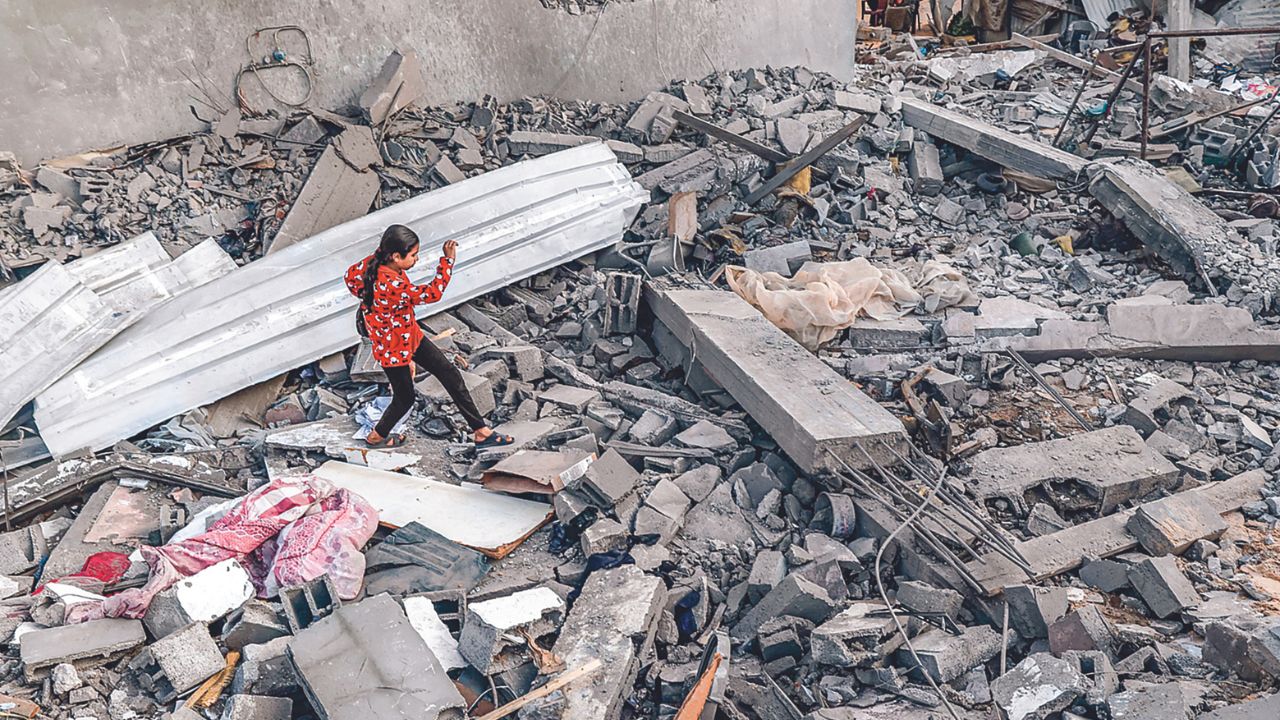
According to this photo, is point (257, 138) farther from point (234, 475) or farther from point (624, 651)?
point (624, 651)

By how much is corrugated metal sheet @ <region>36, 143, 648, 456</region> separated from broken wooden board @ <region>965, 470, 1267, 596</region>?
171 inches

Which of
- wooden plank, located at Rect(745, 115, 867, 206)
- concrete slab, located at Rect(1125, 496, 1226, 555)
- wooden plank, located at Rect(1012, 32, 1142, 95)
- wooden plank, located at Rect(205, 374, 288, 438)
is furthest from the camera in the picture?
wooden plank, located at Rect(1012, 32, 1142, 95)

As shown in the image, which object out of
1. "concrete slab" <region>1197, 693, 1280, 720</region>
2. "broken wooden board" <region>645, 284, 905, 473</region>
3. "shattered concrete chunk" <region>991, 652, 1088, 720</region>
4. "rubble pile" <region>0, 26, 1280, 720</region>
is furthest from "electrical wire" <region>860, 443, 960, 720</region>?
"concrete slab" <region>1197, 693, 1280, 720</region>

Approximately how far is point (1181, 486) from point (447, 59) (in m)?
6.98

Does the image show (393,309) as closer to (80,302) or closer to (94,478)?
(94,478)

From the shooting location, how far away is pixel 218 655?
3861mm

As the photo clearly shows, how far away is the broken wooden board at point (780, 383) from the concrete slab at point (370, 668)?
2.16 meters

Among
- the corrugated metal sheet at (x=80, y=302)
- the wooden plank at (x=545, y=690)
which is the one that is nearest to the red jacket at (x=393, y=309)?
the corrugated metal sheet at (x=80, y=302)

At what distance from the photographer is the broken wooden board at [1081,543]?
13.5 ft

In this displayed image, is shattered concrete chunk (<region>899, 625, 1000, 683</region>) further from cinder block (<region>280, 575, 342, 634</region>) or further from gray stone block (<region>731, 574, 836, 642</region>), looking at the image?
cinder block (<region>280, 575, 342, 634</region>)

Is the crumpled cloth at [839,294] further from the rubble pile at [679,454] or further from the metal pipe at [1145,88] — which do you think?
the metal pipe at [1145,88]

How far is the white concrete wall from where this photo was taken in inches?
269

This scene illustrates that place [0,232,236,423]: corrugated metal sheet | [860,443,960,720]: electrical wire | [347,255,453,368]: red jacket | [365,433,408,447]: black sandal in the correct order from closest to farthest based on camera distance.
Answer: [860,443,960,720]: electrical wire, [347,255,453,368]: red jacket, [365,433,408,447]: black sandal, [0,232,236,423]: corrugated metal sheet

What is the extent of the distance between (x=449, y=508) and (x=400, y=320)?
3.64 feet
